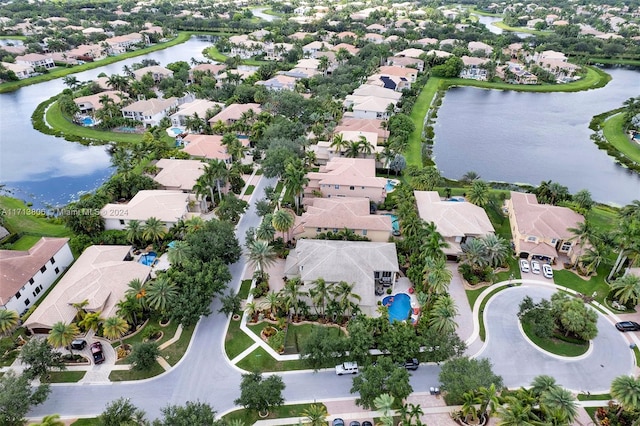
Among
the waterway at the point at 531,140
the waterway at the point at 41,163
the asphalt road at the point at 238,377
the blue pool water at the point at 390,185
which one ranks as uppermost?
the blue pool water at the point at 390,185

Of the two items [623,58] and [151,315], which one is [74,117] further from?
[623,58]

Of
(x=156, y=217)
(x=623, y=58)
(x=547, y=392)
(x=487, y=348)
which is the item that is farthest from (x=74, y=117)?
(x=623, y=58)

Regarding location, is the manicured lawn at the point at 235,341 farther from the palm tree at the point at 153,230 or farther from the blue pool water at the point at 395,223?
the blue pool water at the point at 395,223

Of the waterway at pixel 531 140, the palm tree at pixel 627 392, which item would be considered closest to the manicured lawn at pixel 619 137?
the waterway at pixel 531 140

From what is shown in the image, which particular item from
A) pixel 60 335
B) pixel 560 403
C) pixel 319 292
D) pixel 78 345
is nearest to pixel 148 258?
pixel 78 345

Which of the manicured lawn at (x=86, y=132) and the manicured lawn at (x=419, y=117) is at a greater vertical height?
the manicured lawn at (x=419, y=117)

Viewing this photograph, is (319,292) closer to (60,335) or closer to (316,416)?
(316,416)
